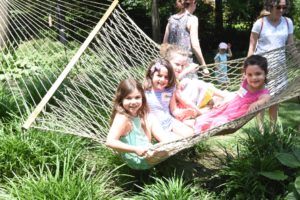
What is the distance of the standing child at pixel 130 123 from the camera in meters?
2.50

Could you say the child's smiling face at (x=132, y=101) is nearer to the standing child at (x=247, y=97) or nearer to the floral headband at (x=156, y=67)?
the floral headband at (x=156, y=67)

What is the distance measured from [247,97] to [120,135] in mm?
885

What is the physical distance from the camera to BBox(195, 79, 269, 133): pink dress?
2857 millimetres

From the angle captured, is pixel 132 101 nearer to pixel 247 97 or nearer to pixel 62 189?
pixel 62 189

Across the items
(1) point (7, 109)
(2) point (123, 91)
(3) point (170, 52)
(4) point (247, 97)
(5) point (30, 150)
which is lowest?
(5) point (30, 150)

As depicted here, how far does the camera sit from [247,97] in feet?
9.52

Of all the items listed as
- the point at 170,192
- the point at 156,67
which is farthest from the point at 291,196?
the point at 156,67

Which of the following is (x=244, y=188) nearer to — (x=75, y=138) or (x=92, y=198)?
(x=92, y=198)

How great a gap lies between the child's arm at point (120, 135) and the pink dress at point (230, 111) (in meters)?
0.53

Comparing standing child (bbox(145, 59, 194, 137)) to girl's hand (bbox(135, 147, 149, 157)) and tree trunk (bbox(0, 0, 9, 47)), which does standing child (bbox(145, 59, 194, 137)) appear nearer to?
girl's hand (bbox(135, 147, 149, 157))

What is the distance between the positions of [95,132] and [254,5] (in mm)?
7530

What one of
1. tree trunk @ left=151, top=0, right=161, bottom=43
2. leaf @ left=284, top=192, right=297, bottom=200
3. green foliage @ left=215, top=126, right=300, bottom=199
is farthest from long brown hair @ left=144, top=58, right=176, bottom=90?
tree trunk @ left=151, top=0, right=161, bottom=43

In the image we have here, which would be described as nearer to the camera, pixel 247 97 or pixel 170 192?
pixel 170 192

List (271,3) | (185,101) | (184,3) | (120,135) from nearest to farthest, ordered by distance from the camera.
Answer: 1. (120,135)
2. (185,101)
3. (271,3)
4. (184,3)
